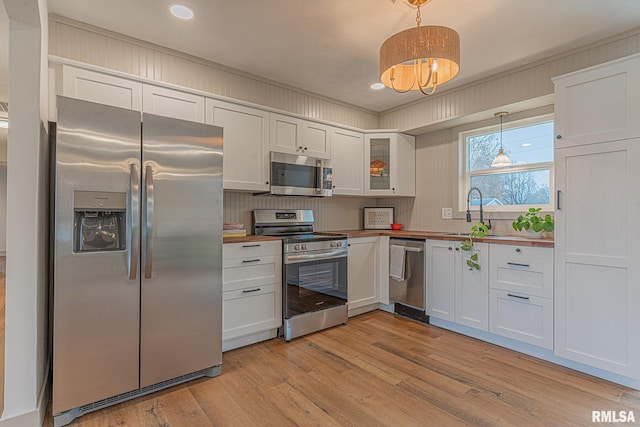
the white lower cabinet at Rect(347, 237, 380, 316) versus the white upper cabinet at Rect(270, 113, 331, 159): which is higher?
the white upper cabinet at Rect(270, 113, 331, 159)

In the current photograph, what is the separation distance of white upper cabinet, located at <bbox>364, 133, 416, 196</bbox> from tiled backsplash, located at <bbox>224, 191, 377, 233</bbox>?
413mm

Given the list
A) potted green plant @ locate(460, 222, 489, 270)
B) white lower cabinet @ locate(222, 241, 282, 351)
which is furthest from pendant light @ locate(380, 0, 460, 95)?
white lower cabinet @ locate(222, 241, 282, 351)

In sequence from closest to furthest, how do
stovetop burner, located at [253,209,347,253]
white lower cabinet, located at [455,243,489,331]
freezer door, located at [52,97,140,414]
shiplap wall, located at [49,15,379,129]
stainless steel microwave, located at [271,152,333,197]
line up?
freezer door, located at [52,97,140,414] < shiplap wall, located at [49,15,379,129] < white lower cabinet, located at [455,243,489,331] < stovetop burner, located at [253,209,347,253] < stainless steel microwave, located at [271,152,333,197]

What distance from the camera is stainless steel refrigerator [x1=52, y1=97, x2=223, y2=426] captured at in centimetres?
178

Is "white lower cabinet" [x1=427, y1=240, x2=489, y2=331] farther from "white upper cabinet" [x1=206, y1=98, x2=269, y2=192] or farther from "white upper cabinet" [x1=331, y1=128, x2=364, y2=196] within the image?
"white upper cabinet" [x1=206, y1=98, x2=269, y2=192]

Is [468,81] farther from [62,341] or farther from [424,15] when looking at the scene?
[62,341]

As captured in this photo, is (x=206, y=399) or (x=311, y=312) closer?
(x=206, y=399)

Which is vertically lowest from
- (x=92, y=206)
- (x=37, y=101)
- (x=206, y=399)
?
(x=206, y=399)

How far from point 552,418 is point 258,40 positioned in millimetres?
3257

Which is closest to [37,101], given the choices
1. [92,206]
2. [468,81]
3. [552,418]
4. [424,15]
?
[92,206]

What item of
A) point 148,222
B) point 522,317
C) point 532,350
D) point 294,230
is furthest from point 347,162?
point 532,350

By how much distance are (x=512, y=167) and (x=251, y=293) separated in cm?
290

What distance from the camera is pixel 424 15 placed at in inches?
90.0

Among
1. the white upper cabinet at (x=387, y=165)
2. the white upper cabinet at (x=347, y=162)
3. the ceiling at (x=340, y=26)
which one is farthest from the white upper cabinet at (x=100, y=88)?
the white upper cabinet at (x=387, y=165)
